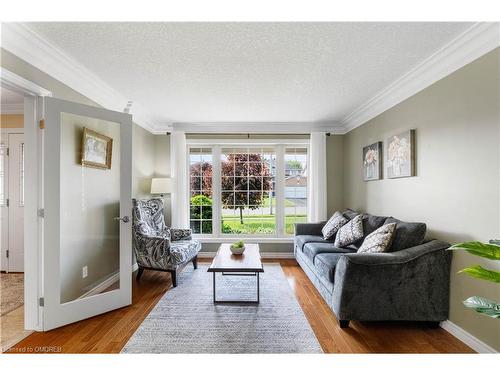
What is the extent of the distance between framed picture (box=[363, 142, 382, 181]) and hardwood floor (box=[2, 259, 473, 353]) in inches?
75.3

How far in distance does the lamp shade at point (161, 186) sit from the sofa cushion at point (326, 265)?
2586 millimetres

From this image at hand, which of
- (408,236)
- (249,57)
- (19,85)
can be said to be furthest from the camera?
(408,236)

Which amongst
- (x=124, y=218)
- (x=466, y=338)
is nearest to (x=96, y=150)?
(x=124, y=218)

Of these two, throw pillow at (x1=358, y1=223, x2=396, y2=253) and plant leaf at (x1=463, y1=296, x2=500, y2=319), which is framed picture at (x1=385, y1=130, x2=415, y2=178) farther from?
plant leaf at (x1=463, y1=296, x2=500, y2=319)

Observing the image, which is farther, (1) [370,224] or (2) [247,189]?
(2) [247,189]

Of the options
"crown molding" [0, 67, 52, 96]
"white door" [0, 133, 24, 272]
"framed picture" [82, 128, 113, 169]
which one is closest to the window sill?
"framed picture" [82, 128, 113, 169]

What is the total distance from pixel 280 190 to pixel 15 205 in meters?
4.17

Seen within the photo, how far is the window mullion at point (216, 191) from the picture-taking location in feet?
15.9

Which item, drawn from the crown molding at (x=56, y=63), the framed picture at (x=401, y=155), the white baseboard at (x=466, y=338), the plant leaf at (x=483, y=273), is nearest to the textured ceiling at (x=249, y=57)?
the crown molding at (x=56, y=63)

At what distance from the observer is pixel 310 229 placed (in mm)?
4348

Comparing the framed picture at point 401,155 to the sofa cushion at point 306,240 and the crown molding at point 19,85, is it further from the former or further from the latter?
the crown molding at point 19,85

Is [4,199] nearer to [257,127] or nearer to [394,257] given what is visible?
[257,127]

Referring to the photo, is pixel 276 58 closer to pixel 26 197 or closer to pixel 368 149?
pixel 368 149
